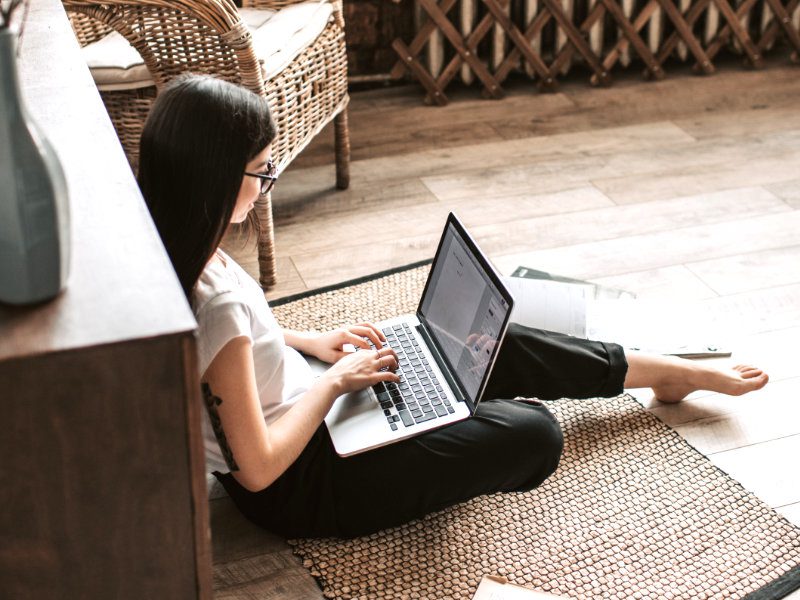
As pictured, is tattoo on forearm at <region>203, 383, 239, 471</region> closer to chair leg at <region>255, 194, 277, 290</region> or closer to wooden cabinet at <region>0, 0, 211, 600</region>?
wooden cabinet at <region>0, 0, 211, 600</region>

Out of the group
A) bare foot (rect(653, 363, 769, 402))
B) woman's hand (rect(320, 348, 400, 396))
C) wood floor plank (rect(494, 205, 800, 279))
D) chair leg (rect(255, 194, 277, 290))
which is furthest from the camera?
wood floor plank (rect(494, 205, 800, 279))

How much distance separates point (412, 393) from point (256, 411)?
0.34 m

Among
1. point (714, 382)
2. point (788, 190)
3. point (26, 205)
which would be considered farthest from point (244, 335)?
point (788, 190)

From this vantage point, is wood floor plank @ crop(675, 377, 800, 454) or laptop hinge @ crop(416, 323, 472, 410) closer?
laptop hinge @ crop(416, 323, 472, 410)

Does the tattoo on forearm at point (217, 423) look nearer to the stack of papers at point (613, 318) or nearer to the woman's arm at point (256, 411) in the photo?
the woman's arm at point (256, 411)

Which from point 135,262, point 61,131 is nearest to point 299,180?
point 61,131

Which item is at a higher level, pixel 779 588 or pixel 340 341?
pixel 340 341

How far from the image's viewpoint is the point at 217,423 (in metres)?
1.00

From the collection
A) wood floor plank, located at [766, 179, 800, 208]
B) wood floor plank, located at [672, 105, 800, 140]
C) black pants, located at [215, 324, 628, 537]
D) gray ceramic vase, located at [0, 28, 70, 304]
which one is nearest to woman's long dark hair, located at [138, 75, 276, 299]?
gray ceramic vase, located at [0, 28, 70, 304]

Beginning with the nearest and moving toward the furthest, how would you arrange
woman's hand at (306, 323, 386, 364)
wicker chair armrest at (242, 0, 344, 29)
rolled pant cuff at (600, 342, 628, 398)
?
woman's hand at (306, 323, 386, 364), rolled pant cuff at (600, 342, 628, 398), wicker chair armrest at (242, 0, 344, 29)

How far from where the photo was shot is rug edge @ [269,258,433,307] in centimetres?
188

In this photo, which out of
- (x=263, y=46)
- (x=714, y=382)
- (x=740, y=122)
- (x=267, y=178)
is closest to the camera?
(x=267, y=178)

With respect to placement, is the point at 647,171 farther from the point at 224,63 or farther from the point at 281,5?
the point at 224,63

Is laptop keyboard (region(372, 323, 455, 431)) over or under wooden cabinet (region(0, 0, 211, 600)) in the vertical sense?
under
